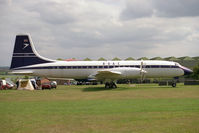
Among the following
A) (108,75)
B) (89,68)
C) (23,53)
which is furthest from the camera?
(23,53)

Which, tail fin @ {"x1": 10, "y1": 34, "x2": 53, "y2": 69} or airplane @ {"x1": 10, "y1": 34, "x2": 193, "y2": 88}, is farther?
tail fin @ {"x1": 10, "y1": 34, "x2": 53, "y2": 69}

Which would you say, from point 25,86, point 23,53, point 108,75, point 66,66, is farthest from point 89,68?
point 23,53

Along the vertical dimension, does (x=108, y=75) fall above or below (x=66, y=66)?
below

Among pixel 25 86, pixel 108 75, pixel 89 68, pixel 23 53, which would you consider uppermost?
pixel 23 53

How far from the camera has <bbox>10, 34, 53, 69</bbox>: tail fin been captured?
3359 centimetres

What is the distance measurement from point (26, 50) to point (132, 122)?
26.8 m

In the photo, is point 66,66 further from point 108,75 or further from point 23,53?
point 108,75

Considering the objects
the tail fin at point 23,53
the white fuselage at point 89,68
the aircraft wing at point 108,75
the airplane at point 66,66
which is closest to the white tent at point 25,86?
the airplane at point 66,66

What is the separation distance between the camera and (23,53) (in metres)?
33.7

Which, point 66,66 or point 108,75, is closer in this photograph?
point 108,75

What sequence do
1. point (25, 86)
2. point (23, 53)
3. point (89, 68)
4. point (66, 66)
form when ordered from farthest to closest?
point (23, 53)
point (66, 66)
point (89, 68)
point (25, 86)

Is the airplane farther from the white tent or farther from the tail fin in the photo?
the white tent

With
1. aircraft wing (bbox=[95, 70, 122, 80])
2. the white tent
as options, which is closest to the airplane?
the white tent

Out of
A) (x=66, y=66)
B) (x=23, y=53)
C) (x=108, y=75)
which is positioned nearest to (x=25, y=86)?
(x=23, y=53)
